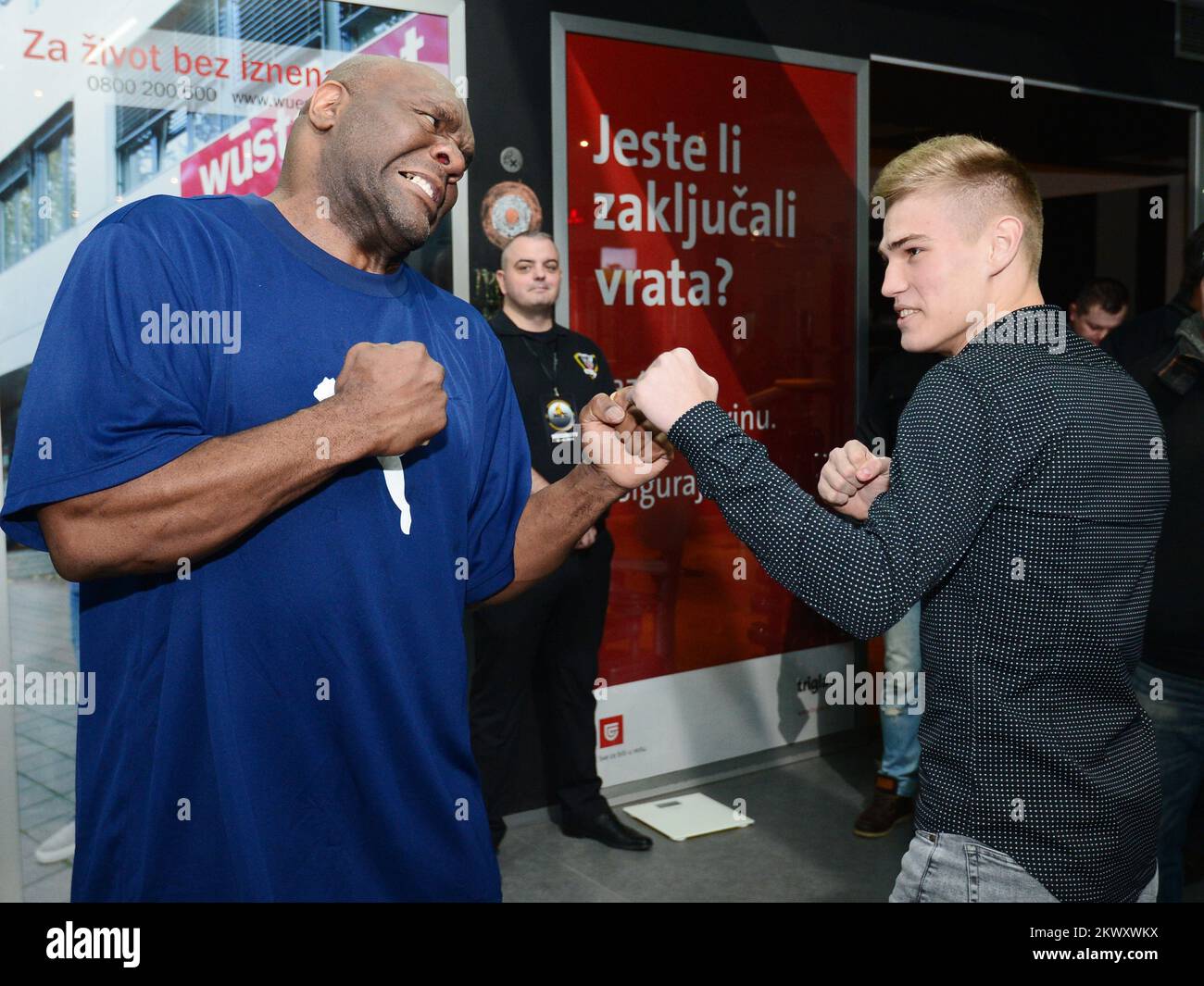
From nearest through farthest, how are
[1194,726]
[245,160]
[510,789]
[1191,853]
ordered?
[1194,726] → [245,160] → [1191,853] → [510,789]

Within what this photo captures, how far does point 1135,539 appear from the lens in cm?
148

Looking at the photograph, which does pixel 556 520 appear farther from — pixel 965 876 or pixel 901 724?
pixel 901 724

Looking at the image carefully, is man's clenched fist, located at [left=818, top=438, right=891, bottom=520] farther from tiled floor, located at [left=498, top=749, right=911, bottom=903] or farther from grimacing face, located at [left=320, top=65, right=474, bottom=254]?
tiled floor, located at [left=498, top=749, right=911, bottom=903]

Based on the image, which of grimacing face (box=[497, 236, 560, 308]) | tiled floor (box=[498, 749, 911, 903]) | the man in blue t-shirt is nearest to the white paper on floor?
tiled floor (box=[498, 749, 911, 903])

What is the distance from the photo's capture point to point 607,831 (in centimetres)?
373

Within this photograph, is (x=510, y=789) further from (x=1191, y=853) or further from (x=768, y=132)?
(x=768, y=132)

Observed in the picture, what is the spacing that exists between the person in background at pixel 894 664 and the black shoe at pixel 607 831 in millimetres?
777

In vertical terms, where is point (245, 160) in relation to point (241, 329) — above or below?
above

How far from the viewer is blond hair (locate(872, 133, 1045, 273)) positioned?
1534 mm

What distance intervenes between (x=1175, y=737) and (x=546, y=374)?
212 centimetres

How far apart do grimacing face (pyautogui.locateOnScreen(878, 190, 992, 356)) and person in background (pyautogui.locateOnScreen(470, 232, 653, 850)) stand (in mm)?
2025

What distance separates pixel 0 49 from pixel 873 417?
2.88 meters

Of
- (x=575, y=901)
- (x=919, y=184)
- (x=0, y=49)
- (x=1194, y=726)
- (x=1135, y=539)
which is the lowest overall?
(x=575, y=901)

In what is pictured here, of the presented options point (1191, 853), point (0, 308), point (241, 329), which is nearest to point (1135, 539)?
point (241, 329)
